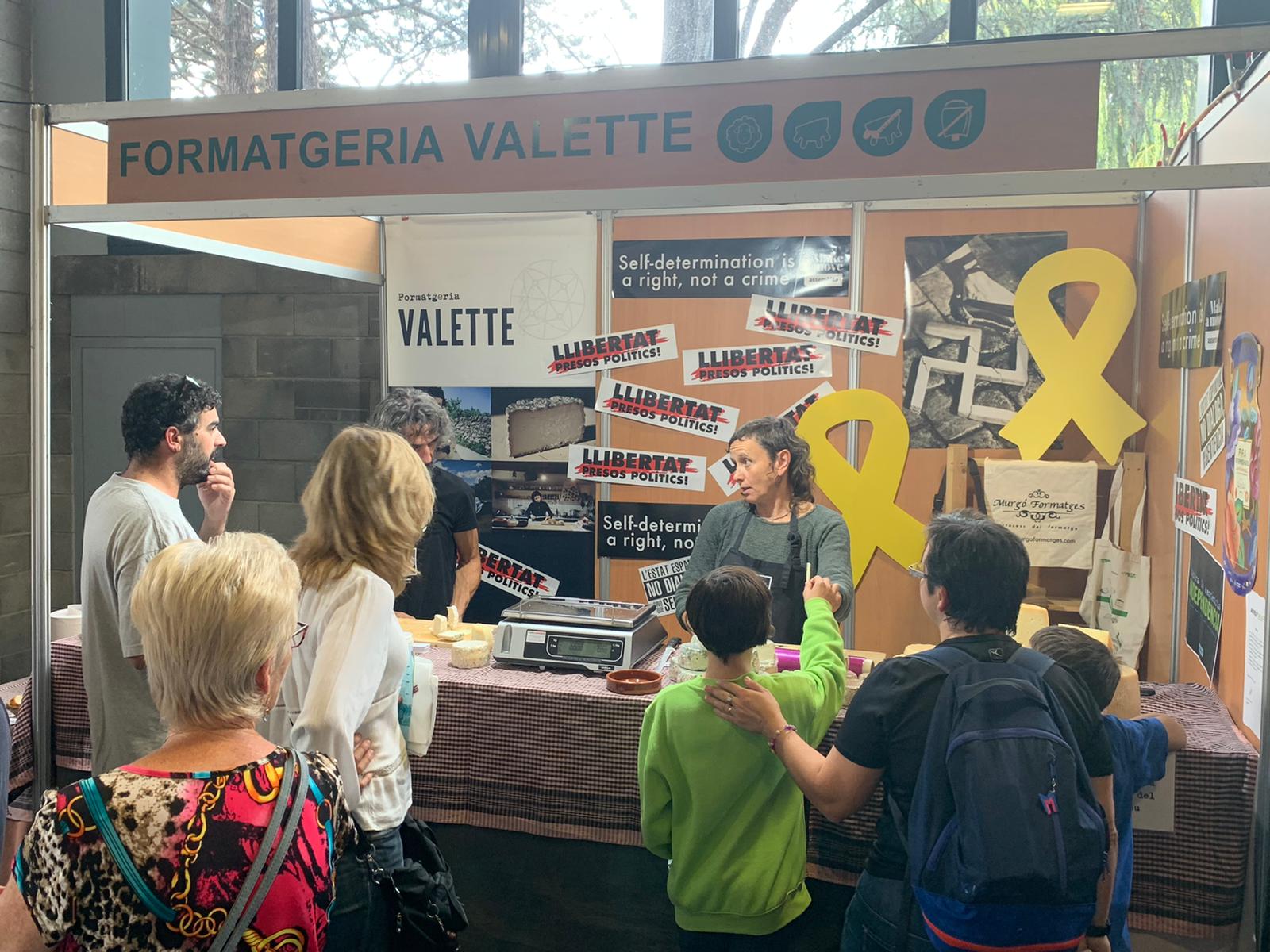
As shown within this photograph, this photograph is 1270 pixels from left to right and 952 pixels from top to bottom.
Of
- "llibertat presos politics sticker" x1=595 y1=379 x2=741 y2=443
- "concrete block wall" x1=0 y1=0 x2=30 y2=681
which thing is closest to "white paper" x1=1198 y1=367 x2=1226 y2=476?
"llibertat presos politics sticker" x1=595 y1=379 x2=741 y2=443

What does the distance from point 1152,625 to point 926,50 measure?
7.55ft

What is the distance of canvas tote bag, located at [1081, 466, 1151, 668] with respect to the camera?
11.6ft

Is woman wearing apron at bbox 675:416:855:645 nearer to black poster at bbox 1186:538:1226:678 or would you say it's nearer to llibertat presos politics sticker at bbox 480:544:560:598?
black poster at bbox 1186:538:1226:678

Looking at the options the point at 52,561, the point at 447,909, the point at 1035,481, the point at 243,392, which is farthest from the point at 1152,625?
the point at 52,561

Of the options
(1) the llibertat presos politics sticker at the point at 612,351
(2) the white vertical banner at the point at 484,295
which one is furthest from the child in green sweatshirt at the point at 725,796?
(2) the white vertical banner at the point at 484,295

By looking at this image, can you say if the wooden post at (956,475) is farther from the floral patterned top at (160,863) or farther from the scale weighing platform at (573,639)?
the floral patterned top at (160,863)

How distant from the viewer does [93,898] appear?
1.17m

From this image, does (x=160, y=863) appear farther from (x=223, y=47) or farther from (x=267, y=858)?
(x=223, y=47)

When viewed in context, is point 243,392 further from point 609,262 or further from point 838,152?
point 838,152

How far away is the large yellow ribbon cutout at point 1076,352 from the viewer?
12.3ft

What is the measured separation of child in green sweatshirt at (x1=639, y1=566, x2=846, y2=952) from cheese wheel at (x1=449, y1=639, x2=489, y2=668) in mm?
804

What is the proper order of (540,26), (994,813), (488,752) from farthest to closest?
(540,26)
(488,752)
(994,813)

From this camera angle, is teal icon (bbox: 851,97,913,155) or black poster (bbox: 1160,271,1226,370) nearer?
teal icon (bbox: 851,97,913,155)

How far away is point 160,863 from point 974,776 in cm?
108
